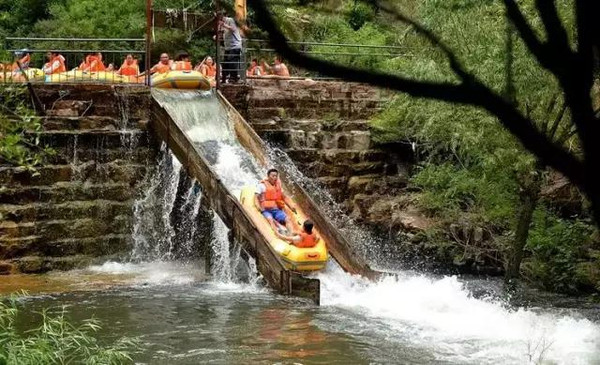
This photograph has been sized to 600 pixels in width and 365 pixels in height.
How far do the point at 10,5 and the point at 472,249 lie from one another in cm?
2121

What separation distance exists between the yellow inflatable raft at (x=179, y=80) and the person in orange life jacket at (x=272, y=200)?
3922 mm

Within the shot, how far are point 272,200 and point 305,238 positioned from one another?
116 cm

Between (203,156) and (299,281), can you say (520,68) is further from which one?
(203,156)

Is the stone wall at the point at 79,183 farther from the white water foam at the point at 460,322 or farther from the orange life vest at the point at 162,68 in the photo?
the white water foam at the point at 460,322

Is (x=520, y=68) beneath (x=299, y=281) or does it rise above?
above

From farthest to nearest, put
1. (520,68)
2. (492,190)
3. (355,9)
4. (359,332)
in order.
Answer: (492,190) < (520,68) < (359,332) < (355,9)

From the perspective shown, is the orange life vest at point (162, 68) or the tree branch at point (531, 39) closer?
the tree branch at point (531, 39)

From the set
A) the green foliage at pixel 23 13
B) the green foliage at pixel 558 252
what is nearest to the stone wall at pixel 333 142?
the green foliage at pixel 558 252

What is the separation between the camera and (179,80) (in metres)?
16.6

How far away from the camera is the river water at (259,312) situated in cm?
918

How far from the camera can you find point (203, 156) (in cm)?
1440

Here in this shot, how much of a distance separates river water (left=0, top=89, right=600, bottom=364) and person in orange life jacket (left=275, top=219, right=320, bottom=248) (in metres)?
0.52

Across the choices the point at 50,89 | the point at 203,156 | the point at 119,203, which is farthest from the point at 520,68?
the point at 50,89

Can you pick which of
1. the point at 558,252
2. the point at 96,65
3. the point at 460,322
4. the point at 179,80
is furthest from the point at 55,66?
the point at 460,322
